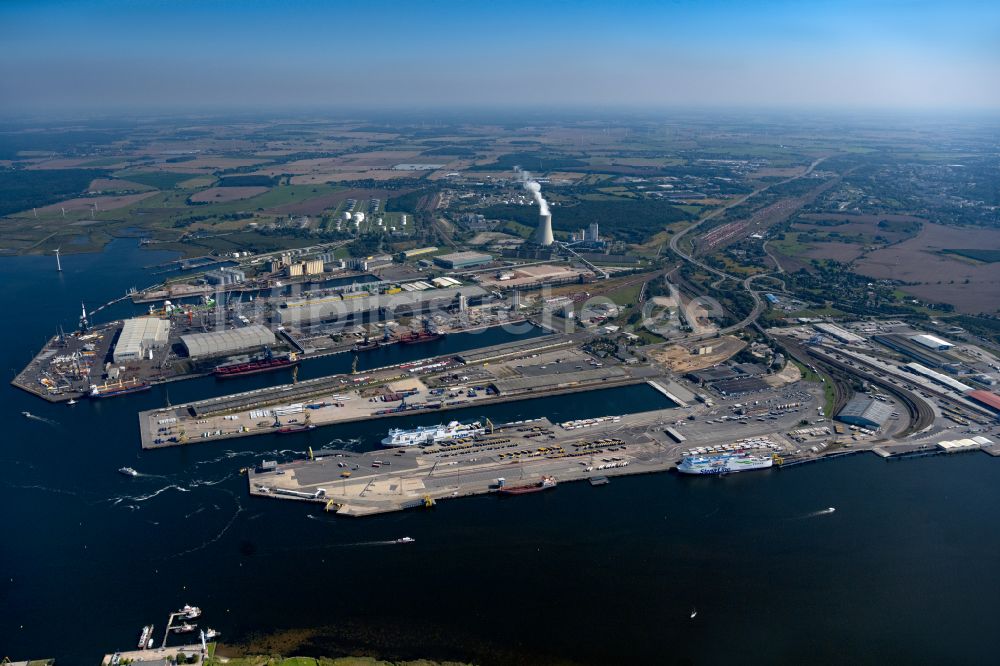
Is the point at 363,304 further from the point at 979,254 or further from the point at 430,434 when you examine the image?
the point at 979,254

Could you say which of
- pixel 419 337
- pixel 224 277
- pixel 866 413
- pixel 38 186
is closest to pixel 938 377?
pixel 866 413

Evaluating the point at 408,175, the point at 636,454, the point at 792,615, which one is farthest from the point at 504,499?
the point at 408,175

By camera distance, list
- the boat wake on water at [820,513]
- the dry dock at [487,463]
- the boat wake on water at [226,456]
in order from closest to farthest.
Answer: the boat wake on water at [820,513] < the dry dock at [487,463] < the boat wake on water at [226,456]

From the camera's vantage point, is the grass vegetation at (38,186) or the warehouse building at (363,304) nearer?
the warehouse building at (363,304)

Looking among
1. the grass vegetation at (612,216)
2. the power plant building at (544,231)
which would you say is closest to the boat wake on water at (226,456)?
the power plant building at (544,231)

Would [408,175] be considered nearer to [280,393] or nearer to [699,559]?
[280,393]

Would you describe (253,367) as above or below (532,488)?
above

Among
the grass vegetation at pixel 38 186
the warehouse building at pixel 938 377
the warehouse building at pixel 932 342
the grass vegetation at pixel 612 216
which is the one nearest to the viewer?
the warehouse building at pixel 938 377

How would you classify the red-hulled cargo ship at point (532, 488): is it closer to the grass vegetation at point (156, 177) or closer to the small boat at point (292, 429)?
the small boat at point (292, 429)
